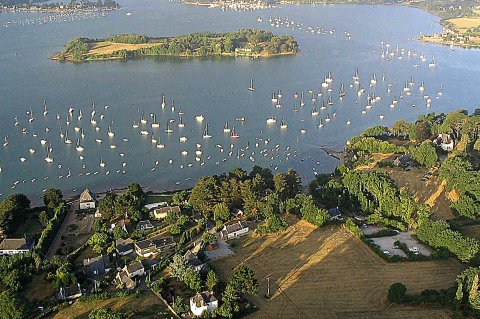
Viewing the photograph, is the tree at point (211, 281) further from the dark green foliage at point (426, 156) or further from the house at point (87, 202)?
the dark green foliage at point (426, 156)

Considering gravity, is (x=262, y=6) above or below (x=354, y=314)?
→ above

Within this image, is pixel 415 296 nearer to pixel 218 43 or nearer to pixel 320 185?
pixel 320 185

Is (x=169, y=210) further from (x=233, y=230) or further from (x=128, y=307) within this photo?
(x=128, y=307)

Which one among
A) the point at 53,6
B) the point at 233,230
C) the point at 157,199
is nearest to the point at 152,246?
the point at 233,230

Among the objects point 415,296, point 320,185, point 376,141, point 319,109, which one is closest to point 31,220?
point 320,185

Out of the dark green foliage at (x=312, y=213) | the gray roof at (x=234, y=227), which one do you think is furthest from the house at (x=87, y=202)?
the dark green foliage at (x=312, y=213)

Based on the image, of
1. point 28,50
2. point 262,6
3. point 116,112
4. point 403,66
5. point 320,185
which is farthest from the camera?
point 262,6

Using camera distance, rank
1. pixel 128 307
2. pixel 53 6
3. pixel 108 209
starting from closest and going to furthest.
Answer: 1. pixel 128 307
2. pixel 108 209
3. pixel 53 6
